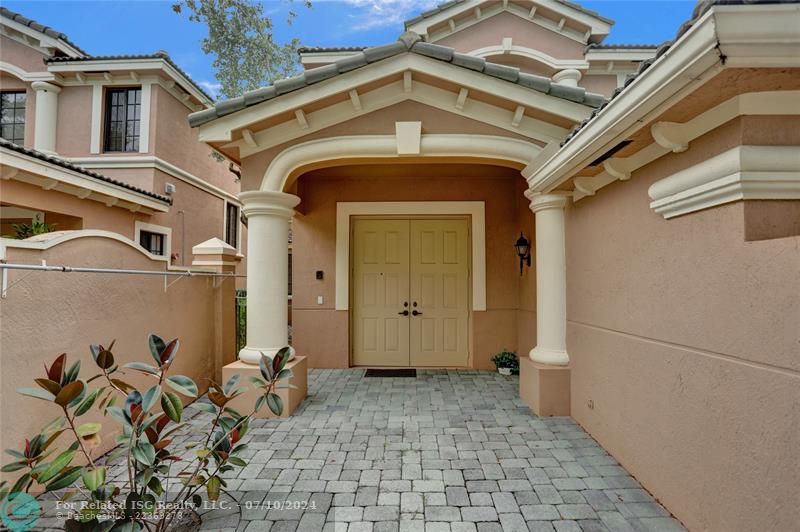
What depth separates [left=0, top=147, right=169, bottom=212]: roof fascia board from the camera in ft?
18.5

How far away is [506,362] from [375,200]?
3.65 m

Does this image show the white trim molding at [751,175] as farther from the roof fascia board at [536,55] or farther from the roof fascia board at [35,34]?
the roof fascia board at [35,34]

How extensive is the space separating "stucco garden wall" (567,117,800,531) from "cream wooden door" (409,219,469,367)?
322 centimetres

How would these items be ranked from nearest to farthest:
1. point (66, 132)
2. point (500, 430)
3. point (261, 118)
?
point (500, 430)
point (261, 118)
point (66, 132)

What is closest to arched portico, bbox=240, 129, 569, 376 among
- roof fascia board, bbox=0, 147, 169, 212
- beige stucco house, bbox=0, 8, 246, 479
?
beige stucco house, bbox=0, 8, 246, 479

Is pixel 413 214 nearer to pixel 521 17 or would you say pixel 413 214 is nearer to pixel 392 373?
pixel 392 373

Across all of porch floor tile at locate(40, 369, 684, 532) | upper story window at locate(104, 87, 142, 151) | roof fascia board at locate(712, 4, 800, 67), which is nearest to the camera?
roof fascia board at locate(712, 4, 800, 67)

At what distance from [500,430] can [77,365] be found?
3.68 meters

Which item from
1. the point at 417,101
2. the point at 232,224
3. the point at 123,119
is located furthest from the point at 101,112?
the point at 417,101

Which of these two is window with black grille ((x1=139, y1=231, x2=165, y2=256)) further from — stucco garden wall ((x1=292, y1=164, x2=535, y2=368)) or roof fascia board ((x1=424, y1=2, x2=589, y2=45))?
roof fascia board ((x1=424, y1=2, x2=589, y2=45))

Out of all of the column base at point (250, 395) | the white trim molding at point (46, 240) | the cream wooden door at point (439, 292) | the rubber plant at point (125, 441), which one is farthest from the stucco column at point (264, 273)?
the cream wooden door at point (439, 292)

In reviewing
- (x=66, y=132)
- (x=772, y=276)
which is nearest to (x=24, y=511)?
(x=772, y=276)

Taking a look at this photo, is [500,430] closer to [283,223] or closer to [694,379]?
[694,379]

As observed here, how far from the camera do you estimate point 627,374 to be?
3.17m
